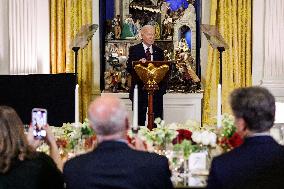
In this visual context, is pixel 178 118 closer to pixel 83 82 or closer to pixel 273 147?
pixel 83 82

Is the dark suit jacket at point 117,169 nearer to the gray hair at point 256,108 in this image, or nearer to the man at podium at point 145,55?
the gray hair at point 256,108

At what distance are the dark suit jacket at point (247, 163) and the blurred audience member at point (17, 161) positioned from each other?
31.6 inches

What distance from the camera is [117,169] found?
2.60 meters

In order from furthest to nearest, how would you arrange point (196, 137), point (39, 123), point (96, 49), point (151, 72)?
point (96, 49)
point (151, 72)
point (196, 137)
point (39, 123)

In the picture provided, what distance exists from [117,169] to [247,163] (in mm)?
562

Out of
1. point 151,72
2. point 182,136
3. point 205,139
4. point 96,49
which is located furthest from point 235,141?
point 96,49

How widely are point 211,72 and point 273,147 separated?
17.7ft

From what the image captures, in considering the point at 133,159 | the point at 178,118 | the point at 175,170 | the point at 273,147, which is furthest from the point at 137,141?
the point at 178,118

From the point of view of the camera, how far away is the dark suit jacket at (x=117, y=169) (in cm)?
261

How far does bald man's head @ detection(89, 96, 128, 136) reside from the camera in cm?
259

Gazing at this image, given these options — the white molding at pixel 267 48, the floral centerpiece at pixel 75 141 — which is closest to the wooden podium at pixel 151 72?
the floral centerpiece at pixel 75 141

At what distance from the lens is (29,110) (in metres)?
7.00

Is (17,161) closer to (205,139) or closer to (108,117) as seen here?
(108,117)

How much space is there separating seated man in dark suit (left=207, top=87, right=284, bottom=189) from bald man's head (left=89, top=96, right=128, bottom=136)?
1.48ft
